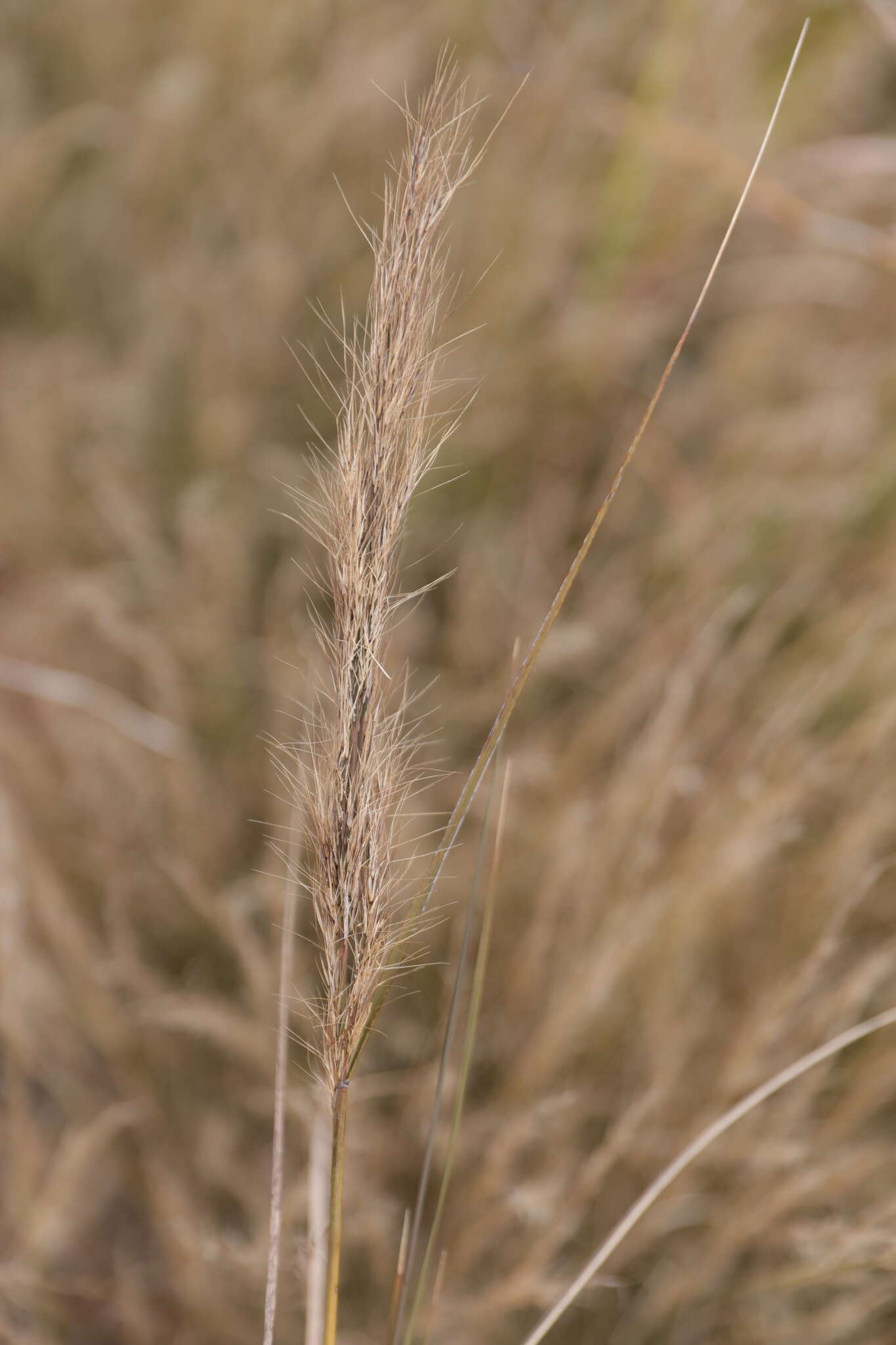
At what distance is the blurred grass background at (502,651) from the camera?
0.86 metres

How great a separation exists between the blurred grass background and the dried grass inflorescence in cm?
34

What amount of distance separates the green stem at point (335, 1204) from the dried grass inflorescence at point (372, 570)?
1 cm

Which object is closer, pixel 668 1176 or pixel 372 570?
pixel 372 570

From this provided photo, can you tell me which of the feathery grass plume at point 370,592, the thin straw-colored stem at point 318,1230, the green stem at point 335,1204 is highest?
the feathery grass plume at point 370,592

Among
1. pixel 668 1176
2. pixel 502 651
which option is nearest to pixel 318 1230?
pixel 668 1176

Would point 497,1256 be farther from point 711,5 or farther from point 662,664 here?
point 711,5

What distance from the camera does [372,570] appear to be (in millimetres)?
436

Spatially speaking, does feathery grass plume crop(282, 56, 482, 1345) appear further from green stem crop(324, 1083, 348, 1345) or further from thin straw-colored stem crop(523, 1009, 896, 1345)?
thin straw-colored stem crop(523, 1009, 896, 1345)

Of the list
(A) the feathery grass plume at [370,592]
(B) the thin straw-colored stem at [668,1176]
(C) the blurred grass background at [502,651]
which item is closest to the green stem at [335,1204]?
(A) the feathery grass plume at [370,592]

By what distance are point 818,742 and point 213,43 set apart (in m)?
1.21

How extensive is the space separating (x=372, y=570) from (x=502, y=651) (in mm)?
716

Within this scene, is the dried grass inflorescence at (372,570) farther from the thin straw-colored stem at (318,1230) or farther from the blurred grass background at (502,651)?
the blurred grass background at (502,651)

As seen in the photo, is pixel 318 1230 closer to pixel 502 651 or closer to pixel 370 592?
pixel 370 592

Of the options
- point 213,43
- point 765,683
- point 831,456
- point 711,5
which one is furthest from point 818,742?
point 213,43
